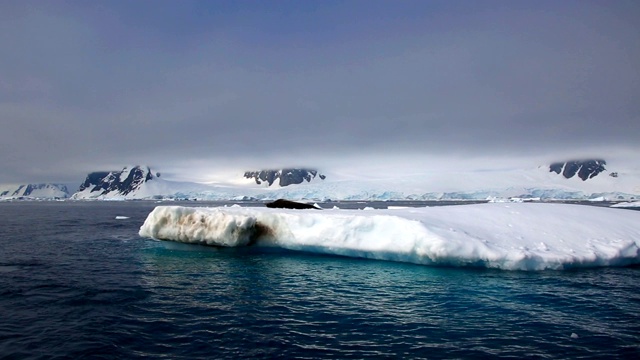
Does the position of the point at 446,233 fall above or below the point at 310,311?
above

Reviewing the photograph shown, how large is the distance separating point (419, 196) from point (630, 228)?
134 metres

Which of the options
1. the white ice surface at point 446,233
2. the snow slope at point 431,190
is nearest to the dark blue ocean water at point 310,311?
the white ice surface at point 446,233

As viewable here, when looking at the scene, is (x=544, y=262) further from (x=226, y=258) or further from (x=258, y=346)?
(x=226, y=258)

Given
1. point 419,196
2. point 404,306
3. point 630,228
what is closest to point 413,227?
point 404,306

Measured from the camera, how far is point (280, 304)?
11.3m

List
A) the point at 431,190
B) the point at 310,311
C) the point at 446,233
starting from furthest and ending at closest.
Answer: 1. the point at 431,190
2. the point at 446,233
3. the point at 310,311

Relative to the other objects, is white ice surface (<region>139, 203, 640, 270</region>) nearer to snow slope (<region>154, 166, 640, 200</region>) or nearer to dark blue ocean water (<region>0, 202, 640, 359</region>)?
dark blue ocean water (<region>0, 202, 640, 359</region>)

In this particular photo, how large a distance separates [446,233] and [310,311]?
7579mm

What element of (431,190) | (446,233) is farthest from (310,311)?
(431,190)

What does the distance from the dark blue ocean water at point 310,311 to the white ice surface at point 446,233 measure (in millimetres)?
672

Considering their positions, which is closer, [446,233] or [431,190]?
[446,233]

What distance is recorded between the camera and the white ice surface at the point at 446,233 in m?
15.3

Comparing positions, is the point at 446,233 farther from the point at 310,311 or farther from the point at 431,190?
the point at 431,190

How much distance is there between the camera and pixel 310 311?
34.6ft
